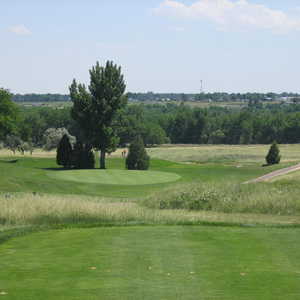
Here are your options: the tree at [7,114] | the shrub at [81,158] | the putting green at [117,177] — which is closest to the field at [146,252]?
the putting green at [117,177]

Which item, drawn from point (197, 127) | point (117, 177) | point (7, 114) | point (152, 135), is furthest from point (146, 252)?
point (197, 127)

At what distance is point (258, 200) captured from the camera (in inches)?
955

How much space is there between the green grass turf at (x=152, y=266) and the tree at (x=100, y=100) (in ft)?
151

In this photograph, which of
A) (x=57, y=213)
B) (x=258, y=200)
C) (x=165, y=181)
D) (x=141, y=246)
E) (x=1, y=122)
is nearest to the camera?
(x=141, y=246)

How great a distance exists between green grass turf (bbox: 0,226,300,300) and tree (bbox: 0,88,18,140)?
50.9 meters

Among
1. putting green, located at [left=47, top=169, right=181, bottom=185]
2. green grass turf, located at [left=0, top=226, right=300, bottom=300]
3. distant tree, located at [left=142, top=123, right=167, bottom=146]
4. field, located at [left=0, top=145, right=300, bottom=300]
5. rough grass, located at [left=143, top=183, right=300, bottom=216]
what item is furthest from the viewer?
distant tree, located at [left=142, top=123, right=167, bottom=146]

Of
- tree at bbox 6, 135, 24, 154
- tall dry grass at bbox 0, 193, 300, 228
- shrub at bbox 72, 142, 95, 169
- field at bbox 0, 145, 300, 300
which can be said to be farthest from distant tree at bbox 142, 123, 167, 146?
tall dry grass at bbox 0, 193, 300, 228

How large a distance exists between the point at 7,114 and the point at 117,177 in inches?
974

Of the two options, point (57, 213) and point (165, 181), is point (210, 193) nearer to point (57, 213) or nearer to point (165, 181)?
point (57, 213)

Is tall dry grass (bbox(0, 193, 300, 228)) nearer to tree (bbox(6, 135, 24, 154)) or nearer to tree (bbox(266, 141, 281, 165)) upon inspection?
tree (bbox(266, 141, 281, 165))

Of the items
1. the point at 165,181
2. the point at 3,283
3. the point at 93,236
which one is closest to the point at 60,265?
the point at 3,283

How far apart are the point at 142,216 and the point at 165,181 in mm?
25322

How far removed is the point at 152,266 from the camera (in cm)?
1007

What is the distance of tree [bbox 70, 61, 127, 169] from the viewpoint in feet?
196
